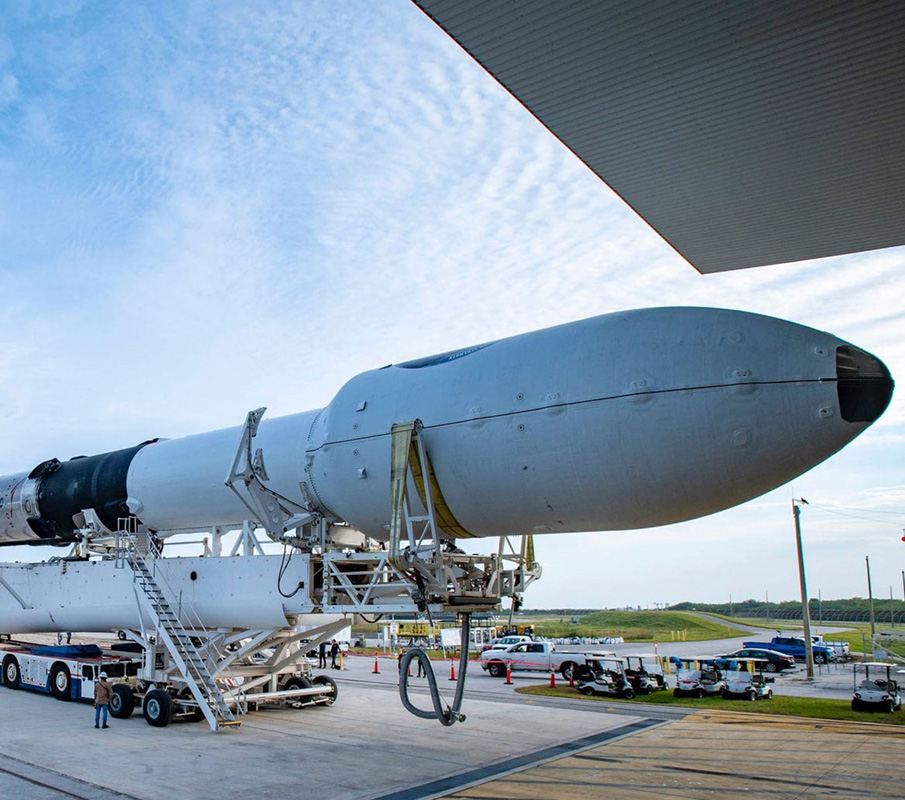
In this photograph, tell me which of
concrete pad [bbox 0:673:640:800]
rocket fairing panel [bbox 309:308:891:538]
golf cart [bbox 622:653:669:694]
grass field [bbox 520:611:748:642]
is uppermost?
rocket fairing panel [bbox 309:308:891:538]

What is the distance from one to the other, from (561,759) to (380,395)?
5.71m

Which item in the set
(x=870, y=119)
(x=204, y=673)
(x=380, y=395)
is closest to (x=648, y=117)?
(x=870, y=119)

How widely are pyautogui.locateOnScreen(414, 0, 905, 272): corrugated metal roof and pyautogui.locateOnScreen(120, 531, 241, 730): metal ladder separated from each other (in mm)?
9855

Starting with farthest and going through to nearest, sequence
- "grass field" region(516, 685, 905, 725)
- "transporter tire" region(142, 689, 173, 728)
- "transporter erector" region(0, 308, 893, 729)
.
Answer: "grass field" region(516, 685, 905, 725)
"transporter tire" region(142, 689, 173, 728)
"transporter erector" region(0, 308, 893, 729)

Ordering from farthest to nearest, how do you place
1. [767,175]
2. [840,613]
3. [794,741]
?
[840,613], [794,741], [767,175]

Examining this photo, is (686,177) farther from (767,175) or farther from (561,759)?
(561,759)

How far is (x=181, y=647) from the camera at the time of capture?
1349 cm

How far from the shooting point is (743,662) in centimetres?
2308

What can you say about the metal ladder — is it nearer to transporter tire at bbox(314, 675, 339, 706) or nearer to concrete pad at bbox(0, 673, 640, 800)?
concrete pad at bbox(0, 673, 640, 800)

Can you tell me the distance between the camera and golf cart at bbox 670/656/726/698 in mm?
18703

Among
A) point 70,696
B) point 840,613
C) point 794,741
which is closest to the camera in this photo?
point 794,741

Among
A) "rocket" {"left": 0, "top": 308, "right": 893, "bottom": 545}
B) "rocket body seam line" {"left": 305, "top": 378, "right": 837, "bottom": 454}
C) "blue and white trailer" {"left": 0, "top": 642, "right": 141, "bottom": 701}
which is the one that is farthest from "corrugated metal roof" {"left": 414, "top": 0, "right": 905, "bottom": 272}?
"blue and white trailer" {"left": 0, "top": 642, "right": 141, "bottom": 701}

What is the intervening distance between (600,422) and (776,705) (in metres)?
12.2

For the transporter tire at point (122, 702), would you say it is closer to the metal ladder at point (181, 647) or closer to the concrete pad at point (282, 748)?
the concrete pad at point (282, 748)
